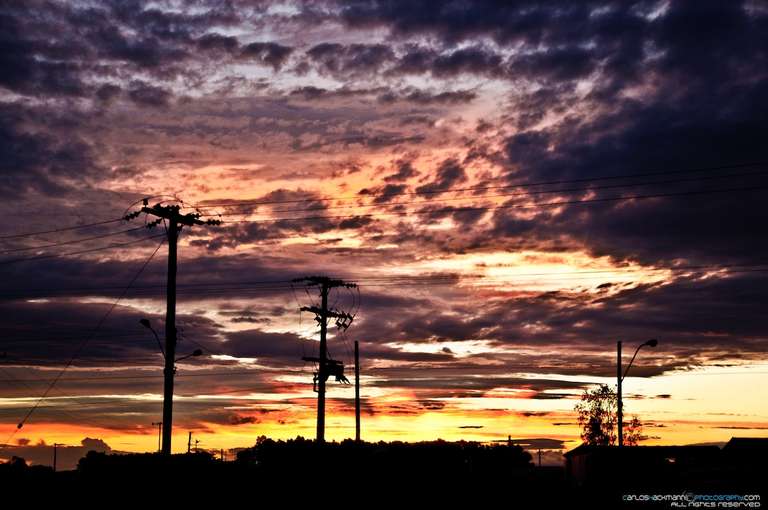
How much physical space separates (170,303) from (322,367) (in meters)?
22.3

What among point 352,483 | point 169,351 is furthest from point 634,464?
point 169,351

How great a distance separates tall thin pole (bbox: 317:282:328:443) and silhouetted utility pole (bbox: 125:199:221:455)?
67.3ft

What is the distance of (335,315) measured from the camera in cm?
7300

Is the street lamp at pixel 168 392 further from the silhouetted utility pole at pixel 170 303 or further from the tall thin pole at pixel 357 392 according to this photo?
the tall thin pole at pixel 357 392

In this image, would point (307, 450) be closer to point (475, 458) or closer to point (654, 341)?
point (475, 458)

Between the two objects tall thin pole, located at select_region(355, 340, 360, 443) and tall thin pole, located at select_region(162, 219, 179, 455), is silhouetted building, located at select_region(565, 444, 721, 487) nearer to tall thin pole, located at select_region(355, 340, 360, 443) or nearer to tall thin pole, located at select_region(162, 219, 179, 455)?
tall thin pole, located at select_region(355, 340, 360, 443)

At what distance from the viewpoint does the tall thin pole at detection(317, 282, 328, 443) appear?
66188mm

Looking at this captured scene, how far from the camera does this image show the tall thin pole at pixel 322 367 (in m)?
66.2

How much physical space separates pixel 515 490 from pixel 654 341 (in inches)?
624

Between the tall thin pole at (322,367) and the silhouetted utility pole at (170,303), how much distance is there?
20505 millimetres

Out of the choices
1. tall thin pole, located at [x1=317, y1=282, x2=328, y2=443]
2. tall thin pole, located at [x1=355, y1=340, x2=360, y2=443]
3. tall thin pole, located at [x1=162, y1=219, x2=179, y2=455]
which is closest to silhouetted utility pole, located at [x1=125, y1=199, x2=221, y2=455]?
tall thin pole, located at [x1=162, y1=219, x2=179, y2=455]

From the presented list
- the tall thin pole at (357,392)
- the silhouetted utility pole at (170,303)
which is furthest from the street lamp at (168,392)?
the tall thin pole at (357,392)

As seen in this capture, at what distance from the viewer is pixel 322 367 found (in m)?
67.3

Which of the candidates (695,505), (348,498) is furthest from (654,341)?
Result: (348,498)
